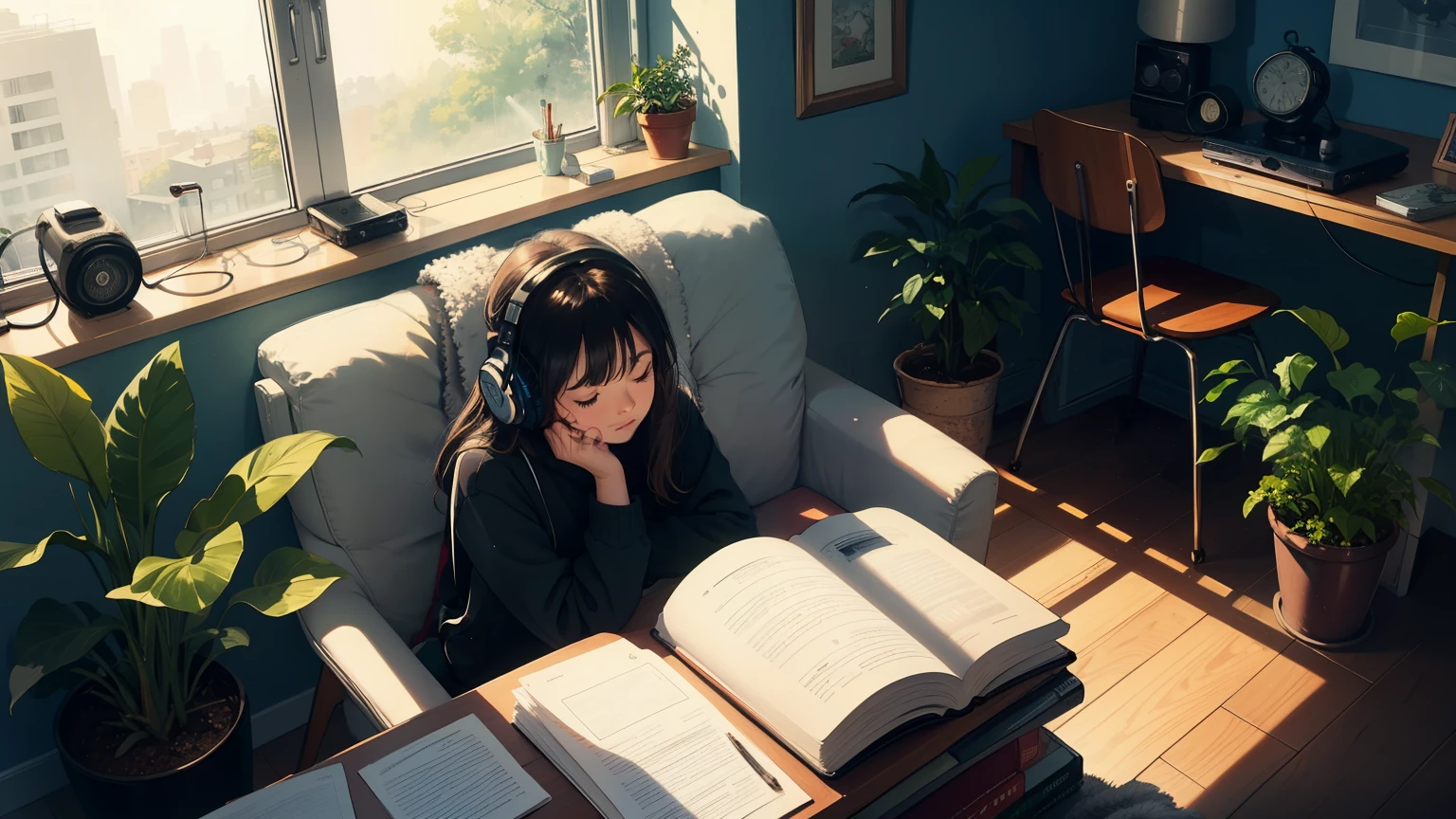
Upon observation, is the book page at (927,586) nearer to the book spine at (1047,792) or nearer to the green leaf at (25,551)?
the book spine at (1047,792)

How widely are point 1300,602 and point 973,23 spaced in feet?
4.65

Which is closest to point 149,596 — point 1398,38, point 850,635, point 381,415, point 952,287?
point 381,415

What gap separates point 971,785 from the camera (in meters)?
1.32

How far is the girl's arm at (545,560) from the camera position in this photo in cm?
151

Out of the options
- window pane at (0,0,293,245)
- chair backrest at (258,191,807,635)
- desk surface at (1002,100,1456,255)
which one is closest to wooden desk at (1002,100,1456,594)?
desk surface at (1002,100,1456,255)

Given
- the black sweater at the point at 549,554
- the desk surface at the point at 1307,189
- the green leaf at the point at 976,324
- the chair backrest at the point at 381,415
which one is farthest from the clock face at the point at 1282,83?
the black sweater at the point at 549,554

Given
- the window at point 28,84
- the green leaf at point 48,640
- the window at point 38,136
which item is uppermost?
the window at point 28,84

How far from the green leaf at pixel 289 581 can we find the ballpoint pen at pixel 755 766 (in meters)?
0.59

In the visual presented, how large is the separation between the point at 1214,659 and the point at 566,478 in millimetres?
1428

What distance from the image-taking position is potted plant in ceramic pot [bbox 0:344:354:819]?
1494 mm

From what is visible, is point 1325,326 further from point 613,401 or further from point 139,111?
point 139,111

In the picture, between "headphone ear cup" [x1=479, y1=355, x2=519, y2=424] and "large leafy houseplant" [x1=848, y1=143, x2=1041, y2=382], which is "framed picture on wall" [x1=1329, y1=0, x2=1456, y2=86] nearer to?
"large leafy houseplant" [x1=848, y1=143, x2=1041, y2=382]

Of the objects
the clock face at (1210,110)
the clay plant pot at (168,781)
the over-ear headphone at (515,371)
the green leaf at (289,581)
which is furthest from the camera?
the clock face at (1210,110)

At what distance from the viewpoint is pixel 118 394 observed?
71.8 inches
